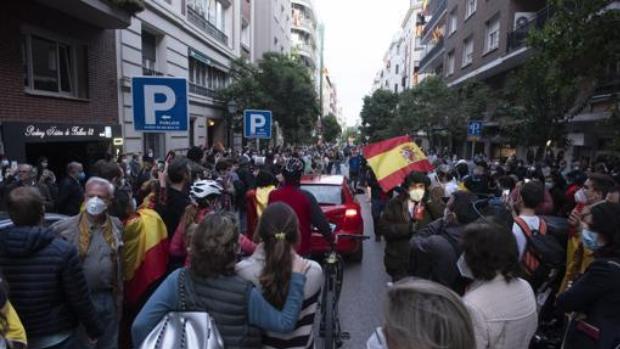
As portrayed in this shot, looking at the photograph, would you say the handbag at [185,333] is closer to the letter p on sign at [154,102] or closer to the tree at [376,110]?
the letter p on sign at [154,102]

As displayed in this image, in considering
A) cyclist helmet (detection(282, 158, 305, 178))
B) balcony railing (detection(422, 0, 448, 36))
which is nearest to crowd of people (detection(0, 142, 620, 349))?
cyclist helmet (detection(282, 158, 305, 178))

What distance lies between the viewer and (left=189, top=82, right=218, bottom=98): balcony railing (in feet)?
64.3

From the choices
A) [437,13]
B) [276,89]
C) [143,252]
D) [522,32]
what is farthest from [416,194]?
[437,13]

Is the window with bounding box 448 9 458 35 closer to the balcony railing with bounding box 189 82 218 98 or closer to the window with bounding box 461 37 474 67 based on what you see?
the window with bounding box 461 37 474 67

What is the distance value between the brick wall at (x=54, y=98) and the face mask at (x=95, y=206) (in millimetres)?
6863

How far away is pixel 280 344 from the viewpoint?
2.51 m

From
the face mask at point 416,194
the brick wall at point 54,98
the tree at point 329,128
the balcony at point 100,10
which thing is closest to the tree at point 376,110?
the tree at point 329,128

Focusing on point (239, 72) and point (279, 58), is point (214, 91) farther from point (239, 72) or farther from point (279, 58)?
point (279, 58)

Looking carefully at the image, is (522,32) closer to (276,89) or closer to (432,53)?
(276,89)

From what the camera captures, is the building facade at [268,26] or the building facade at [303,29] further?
the building facade at [303,29]

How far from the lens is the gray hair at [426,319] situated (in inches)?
50.6

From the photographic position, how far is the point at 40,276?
270 cm

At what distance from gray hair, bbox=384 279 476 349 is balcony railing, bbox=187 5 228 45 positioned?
61.7 feet

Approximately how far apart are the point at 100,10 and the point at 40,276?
924cm
